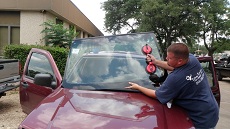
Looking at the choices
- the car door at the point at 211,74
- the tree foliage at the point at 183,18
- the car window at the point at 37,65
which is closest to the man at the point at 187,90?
the car window at the point at 37,65

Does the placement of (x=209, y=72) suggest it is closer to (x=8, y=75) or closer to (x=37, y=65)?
(x=37, y=65)

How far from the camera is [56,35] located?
43.8ft

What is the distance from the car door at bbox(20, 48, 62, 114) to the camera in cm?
429

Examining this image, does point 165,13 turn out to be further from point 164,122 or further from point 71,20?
point 164,122

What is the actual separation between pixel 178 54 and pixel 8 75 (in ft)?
18.0

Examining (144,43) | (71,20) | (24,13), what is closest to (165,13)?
(71,20)

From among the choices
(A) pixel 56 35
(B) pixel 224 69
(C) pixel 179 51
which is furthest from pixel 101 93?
(B) pixel 224 69

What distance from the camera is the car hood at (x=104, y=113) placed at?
2.27 metres

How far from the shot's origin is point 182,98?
8.97 feet

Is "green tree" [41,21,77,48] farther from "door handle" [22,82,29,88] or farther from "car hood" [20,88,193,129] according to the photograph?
"car hood" [20,88,193,129]

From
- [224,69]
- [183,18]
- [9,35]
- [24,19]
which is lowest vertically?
[224,69]

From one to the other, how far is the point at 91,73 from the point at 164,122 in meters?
1.38

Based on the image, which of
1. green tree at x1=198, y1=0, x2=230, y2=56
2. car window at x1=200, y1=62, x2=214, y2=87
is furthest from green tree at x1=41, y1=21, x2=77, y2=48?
green tree at x1=198, y1=0, x2=230, y2=56

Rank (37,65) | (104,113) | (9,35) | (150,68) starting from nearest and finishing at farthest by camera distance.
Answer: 1. (104,113)
2. (150,68)
3. (37,65)
4. (9,35)
